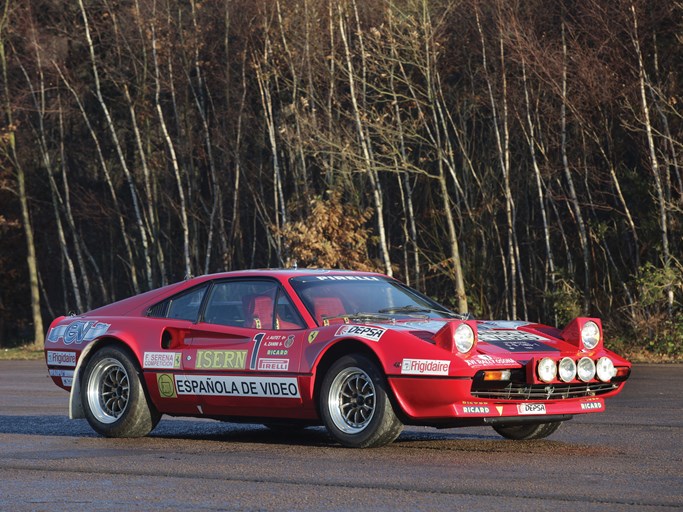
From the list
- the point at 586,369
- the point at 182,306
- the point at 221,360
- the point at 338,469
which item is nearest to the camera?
the point at 338,469

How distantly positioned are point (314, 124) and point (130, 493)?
73.0 ft

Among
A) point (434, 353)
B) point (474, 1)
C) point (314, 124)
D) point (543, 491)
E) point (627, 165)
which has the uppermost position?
point (474, 1)

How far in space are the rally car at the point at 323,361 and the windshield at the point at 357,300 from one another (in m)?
0.01

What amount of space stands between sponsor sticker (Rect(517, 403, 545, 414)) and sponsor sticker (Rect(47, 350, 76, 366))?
3.99 meters

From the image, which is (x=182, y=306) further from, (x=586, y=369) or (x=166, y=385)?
(x=586, y=369)

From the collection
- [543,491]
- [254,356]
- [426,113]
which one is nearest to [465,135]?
[426,113]

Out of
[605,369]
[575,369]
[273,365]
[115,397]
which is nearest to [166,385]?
[115,397]

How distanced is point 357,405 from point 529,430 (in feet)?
5.01

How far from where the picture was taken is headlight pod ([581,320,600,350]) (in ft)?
30.7

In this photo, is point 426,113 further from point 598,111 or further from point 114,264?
point 114,264

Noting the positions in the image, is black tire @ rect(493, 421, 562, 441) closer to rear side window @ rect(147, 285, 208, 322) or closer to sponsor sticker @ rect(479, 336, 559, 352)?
sponsor sticker @ rect(479, 336, 559, 352)

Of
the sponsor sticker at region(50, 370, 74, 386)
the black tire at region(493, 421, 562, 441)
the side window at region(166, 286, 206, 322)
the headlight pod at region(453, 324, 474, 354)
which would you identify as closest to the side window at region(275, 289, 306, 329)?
the side window at region(166, 286, 206, 322)

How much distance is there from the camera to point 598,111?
26.7 meters

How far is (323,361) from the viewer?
9219mm
